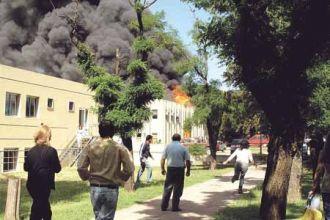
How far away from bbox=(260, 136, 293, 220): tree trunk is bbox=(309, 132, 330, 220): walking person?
334cm

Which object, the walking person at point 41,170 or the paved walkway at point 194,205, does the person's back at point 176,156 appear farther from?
the walking person at point 41,170

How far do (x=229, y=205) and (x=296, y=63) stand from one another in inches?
216

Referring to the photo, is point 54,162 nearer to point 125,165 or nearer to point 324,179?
point 125,165

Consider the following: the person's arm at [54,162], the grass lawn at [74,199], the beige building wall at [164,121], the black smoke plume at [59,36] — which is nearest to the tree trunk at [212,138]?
the grass lawn at [74,199]

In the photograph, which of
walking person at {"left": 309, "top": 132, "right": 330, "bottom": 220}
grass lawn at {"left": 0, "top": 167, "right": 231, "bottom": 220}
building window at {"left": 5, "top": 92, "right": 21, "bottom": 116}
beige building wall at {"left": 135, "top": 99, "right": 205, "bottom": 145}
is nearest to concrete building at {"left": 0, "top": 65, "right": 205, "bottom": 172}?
building window at {"left": 5, "top": 92, "right": 21, "bottom": 116}

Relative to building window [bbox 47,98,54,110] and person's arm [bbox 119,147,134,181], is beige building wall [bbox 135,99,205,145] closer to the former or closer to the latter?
building window [bbox 47,98,54,110]

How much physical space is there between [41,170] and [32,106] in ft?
85.4

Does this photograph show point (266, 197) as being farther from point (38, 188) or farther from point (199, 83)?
point (199, 83)

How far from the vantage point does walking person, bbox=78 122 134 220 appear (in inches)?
276

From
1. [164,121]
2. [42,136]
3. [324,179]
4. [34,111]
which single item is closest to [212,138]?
[34,111]

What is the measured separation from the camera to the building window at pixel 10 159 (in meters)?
30.1

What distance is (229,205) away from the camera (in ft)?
47.8

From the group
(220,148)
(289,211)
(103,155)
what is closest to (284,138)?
(289,211)

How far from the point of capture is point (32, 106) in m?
34.0
